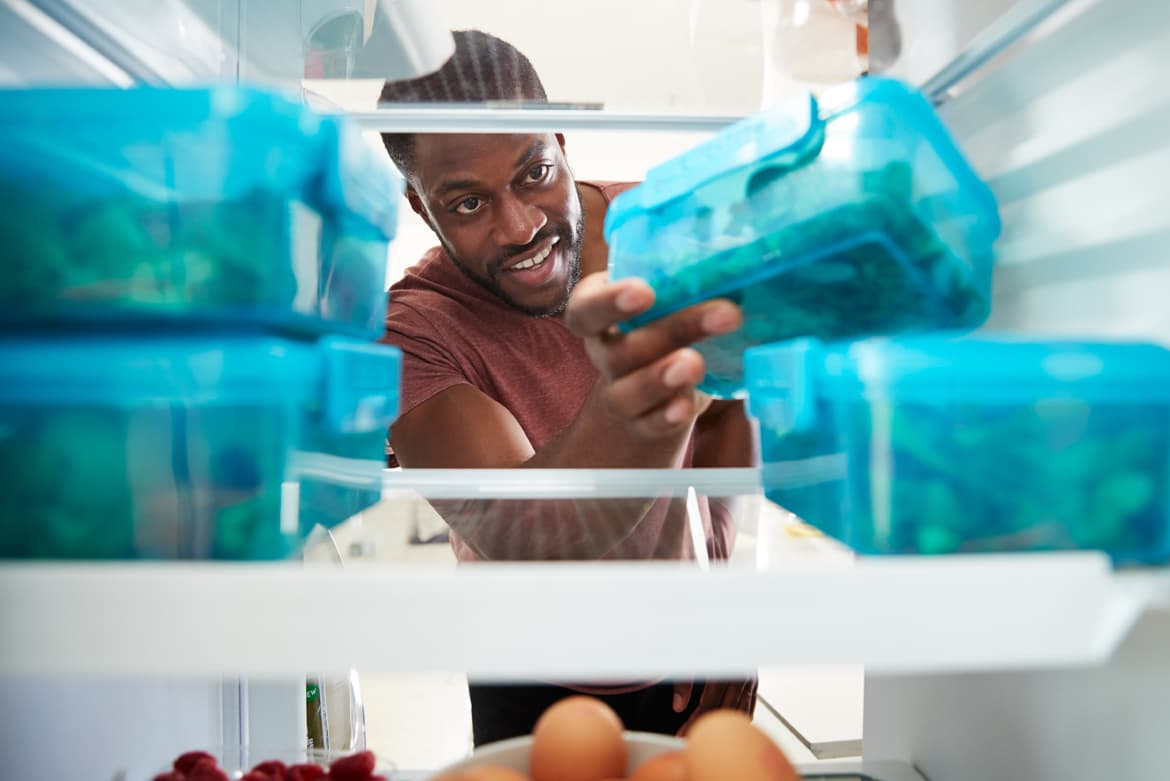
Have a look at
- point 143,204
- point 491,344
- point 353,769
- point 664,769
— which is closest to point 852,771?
point 664,769

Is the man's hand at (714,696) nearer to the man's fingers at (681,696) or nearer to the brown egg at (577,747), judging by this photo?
the man's fingers at (681,696)

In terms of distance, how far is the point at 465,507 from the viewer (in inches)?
30.8

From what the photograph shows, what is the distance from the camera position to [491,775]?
58 centimetres

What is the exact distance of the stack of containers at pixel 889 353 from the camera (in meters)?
0.49

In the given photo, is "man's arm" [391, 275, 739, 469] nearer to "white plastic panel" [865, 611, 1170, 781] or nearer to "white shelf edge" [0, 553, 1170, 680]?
"white shelf edge" [0, 553, 1170, 680]

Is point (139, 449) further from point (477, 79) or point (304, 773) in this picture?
point (477, 79)

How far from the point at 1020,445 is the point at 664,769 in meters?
0.32

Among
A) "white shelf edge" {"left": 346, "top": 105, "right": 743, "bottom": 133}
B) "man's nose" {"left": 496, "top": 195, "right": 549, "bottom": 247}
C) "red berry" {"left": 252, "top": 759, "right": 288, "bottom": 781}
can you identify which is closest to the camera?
"red berry" {"left": 252, "top": 759, "right": 288, "bottom": 781}

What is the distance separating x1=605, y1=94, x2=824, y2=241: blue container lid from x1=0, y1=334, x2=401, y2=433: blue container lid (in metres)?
0.35

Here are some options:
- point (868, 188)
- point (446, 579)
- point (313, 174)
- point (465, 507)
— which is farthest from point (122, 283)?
point (868, 188)

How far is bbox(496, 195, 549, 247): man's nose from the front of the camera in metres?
1.15

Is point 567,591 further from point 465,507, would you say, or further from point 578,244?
point 578,244

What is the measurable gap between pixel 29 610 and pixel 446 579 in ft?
0.64

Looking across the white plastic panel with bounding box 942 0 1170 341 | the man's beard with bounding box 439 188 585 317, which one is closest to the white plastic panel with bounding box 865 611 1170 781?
the white plastic panel with bounding box 942 0 1170 341
